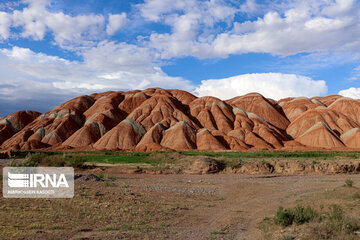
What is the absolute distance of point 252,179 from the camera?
29.3 metres

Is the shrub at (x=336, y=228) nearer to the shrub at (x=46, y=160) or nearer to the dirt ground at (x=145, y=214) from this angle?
the dirt ground at (x=145, y=214)

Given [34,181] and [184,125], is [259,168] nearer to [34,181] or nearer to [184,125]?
[34,181]

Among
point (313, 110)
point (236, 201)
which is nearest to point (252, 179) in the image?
point (236, 201)

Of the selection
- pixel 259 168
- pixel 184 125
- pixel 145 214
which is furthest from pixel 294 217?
pixel 184 125

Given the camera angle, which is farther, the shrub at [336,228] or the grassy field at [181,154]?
the grassy field at [181,154]

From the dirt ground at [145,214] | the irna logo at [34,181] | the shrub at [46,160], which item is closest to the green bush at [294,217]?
the dirt ground at [145,214]

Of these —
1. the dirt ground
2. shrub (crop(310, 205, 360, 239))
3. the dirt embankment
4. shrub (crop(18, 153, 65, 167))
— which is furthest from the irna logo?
shrub (crop(310, 205, 360, 239))

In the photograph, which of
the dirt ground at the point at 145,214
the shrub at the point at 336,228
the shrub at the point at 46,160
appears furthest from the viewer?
the shrub at the point at 46,160

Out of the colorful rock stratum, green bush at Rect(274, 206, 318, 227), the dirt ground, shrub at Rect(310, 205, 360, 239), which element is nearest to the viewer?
shrub at Rect(310, 205, 360, 239)

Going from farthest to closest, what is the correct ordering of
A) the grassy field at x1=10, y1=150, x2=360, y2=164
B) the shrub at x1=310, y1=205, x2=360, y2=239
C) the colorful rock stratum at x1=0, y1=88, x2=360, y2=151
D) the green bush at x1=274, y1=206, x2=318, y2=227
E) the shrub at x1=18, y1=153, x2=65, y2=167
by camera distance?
the colorful rock stratum at x1=0, y1=88, x2=360, y2=151 < the grassy field at x1=10, y1=150, x2=360, y2=164 < the shrub at x1=18, y1=153, x2=65, y2=167 < the green bush at x1=274, y1=206, x2=318, y2=227 < the shrub at x1=310, y1=205, x2=360, y2=239

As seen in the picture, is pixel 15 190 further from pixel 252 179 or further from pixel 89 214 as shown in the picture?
pixel 252 179

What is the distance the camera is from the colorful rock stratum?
83000mm

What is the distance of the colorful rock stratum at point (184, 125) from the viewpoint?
83.0 m

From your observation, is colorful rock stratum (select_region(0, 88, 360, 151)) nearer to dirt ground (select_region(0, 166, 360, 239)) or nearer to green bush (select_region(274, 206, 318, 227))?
dirt ground (select_region(0, 166, 360, 239))
